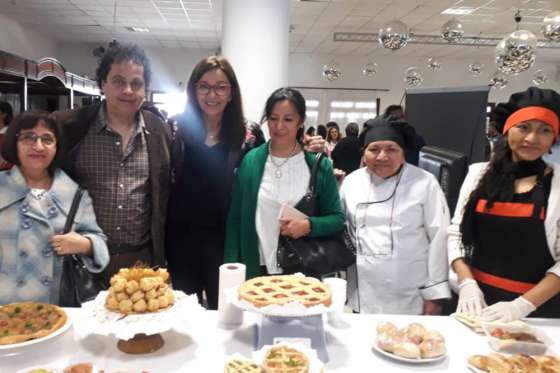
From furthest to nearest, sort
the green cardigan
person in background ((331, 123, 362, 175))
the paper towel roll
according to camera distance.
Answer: person in background ((331, 123, 362, 175)) < the green cardigan < the paper towel roll

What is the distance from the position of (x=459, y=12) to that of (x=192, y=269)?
717 centimetres

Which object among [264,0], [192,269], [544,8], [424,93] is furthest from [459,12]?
[192,269]

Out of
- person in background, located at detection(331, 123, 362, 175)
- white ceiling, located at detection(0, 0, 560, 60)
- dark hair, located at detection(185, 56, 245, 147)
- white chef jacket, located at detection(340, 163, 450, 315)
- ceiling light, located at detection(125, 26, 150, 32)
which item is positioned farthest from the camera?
ceiling light, located at detection(125, 26, 150, 32)

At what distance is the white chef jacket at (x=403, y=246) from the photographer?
6.36ft

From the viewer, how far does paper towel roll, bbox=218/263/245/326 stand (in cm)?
151

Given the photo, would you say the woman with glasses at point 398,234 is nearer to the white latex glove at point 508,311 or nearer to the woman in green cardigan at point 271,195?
the woman in green cardigan at point 271,195

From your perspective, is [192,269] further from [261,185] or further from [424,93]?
[424,93]

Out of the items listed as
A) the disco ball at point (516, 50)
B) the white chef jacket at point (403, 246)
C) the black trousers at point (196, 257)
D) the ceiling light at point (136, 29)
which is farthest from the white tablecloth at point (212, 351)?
the ceiling light at point (136, 29)

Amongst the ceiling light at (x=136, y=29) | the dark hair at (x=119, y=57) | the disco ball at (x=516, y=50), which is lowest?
the dark hair at (x=119, y=57)

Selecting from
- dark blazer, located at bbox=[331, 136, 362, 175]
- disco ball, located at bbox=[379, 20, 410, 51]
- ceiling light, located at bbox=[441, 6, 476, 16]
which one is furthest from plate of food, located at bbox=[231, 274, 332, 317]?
ceiling light, located at bbox=[441, 6, 476, 16]

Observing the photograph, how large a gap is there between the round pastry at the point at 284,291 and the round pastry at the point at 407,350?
9.6 inches

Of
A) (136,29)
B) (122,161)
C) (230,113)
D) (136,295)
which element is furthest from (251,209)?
(136,29)

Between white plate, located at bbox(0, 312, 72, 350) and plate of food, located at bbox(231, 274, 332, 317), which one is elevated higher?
plate of food, located at bbox(231, 274, 332, 317)

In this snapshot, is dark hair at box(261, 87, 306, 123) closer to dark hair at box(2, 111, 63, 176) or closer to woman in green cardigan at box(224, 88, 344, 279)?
woman in green cardigan at box(224, 88, 344, 279)
